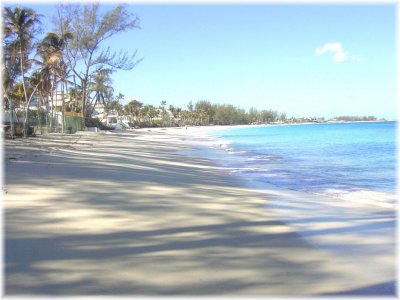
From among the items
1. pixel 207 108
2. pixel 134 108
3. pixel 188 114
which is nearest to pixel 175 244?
pixel 134 108

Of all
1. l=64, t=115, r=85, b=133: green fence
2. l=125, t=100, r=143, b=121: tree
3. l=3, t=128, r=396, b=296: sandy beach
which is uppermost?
l=125, t=100, r=143, b=121: tree

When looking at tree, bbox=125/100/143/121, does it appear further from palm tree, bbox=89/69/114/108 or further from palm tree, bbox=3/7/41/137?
palm tree, bbox=3/7/41/137

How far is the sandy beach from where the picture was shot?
3908mm

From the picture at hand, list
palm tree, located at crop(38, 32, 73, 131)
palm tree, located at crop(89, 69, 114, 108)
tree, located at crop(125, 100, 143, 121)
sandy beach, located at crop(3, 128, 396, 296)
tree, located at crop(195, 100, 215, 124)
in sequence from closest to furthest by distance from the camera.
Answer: sandy beach, located at crop(3, 128, 396, 296), palm tree, located at crop(38, 32, 73, 131), palm tree, located at crop(89, 69, 114, 108), tree, located at crop(125, 100, 143, 121), tree, located at crop(195, 100, 215, 124)

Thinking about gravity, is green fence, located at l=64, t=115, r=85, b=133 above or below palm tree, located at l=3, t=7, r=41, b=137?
below

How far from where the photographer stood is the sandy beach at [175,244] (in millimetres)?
3908

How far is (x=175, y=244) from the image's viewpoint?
5004 millimetres

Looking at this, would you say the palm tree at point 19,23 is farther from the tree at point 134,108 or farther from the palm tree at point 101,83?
the tree at point 134,108

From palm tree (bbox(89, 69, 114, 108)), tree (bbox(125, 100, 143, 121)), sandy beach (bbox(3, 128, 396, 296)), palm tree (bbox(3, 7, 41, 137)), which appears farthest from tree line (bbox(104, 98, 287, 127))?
sandy beach (bbox(3, 128, 396, 296))

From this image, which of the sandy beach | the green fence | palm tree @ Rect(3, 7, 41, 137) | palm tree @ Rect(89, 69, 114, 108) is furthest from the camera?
palm tree @ Rect(89, 69, 114, 108)

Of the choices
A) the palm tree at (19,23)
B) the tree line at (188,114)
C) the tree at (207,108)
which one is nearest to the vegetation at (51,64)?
the palm tree at (19,23)

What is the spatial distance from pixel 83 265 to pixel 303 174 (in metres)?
11.1

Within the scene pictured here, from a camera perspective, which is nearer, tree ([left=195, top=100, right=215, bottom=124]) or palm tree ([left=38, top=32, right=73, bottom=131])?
palm tree ([left=38, top=32, right=73, bottom=131])

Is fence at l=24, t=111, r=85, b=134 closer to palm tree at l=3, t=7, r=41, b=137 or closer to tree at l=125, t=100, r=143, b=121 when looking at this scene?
palm tree at l=3, t=7, r=41, b=137
